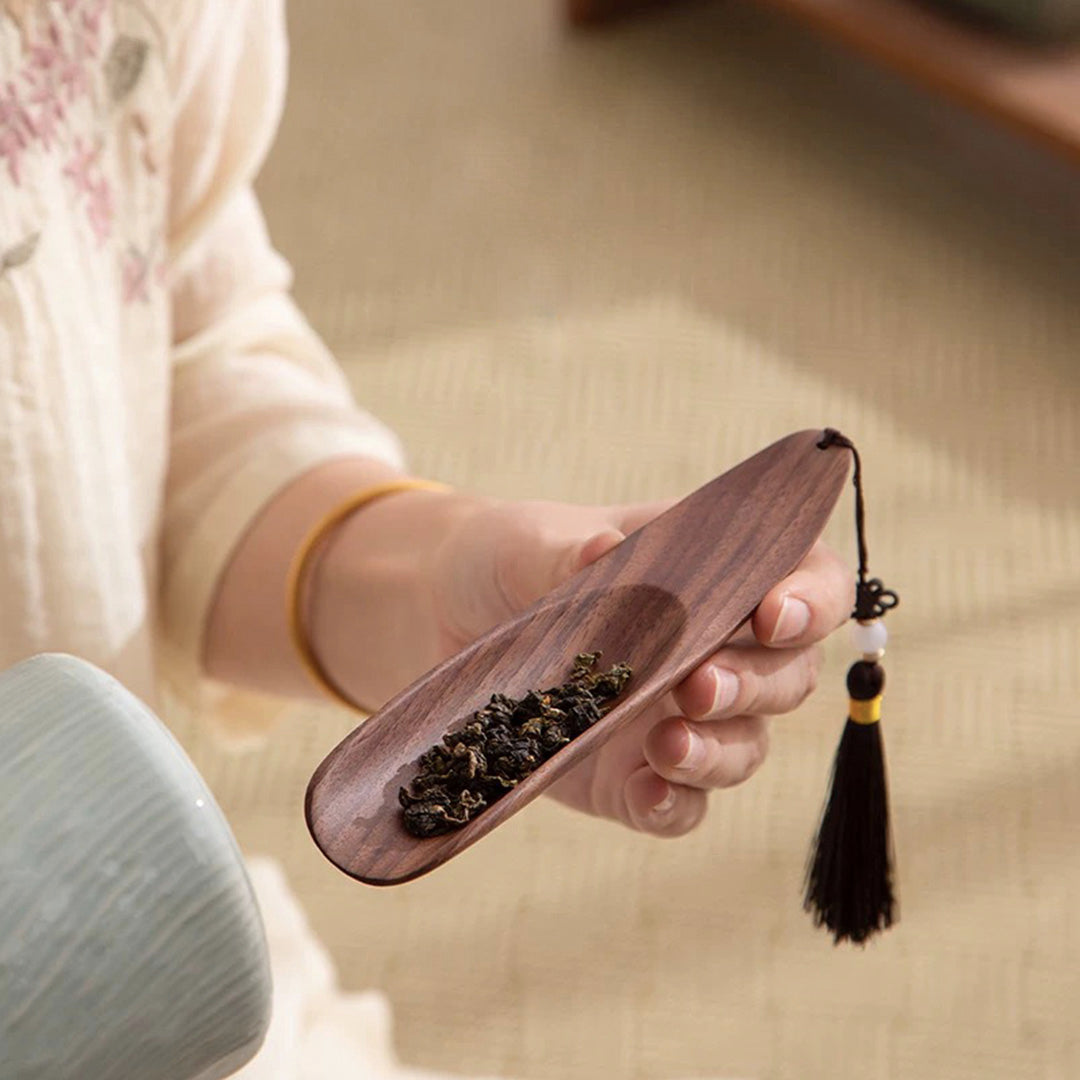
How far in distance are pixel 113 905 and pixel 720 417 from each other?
130 centimetres

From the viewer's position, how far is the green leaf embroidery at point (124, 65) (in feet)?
2.03

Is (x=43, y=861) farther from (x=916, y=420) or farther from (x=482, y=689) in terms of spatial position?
(x=916, y=420)

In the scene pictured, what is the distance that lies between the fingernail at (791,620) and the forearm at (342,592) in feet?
0.56

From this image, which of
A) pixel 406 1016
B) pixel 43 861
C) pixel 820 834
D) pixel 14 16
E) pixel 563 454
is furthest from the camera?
pixel 563 454

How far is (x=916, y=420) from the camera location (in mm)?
1515

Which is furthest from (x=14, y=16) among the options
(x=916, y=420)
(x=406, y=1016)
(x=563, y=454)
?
(x=916, y=420)

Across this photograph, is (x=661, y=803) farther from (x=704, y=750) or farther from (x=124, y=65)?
(x=124, y=65)

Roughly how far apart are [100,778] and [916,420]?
132cm

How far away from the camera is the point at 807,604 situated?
1.73 ft

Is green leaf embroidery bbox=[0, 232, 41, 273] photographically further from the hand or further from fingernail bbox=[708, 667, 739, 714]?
fingernail bbox=[708, 667, 739, 714]

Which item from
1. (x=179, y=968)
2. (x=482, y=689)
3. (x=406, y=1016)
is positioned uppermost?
(x=179, y=968)

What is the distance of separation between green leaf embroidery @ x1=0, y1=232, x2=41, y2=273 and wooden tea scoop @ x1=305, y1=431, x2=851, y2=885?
226 millimetres

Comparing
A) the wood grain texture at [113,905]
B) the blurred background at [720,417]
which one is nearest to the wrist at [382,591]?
the wood grain texture at [113,905]

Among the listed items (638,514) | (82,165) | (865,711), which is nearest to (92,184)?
(82,165)
